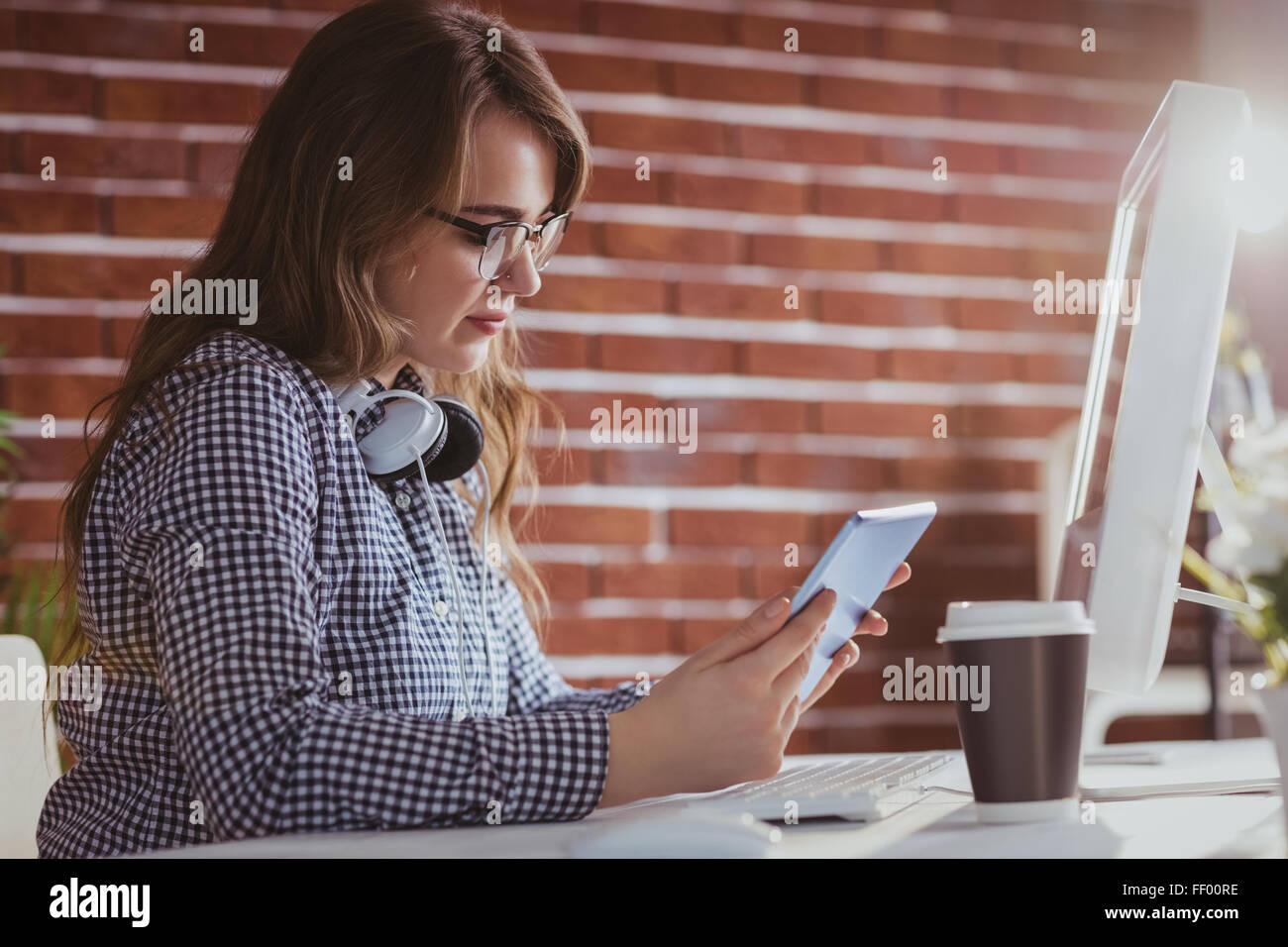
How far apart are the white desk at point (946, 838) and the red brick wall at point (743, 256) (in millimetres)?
1630

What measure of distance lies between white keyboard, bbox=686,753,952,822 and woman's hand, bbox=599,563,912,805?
28 millimetres

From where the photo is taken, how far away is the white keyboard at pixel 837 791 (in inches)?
31.9

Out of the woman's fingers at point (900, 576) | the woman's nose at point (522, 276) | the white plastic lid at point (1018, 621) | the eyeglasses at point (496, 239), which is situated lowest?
the woman's fingers at point (900, 576)

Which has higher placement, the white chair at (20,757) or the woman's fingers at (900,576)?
the woman's fingers at (900,576)

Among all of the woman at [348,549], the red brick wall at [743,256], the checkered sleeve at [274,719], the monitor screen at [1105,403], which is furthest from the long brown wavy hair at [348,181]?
the red brick wall at [743,256]

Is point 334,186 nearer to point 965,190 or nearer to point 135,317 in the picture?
point 135,317

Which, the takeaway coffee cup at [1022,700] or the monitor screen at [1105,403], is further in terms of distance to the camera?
the monitor screen at [1105,403]

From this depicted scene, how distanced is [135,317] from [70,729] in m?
1.44

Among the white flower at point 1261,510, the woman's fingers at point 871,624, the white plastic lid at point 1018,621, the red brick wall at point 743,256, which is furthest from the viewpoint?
the red brick wall at point 743,256

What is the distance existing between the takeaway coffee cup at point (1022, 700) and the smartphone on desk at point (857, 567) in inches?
3.7

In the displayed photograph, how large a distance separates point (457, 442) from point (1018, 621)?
2.11 ft

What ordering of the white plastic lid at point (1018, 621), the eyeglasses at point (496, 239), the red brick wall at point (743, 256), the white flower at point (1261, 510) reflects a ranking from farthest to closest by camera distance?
the red brick wall at point (743, 256), the eyeglasses at point (496, 239), the white plastic lid at point (1018, 621), the white flower at point (1261, 510)

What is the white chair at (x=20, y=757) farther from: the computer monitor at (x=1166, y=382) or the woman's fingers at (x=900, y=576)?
the computer monitor at (x=1166, y=382)
